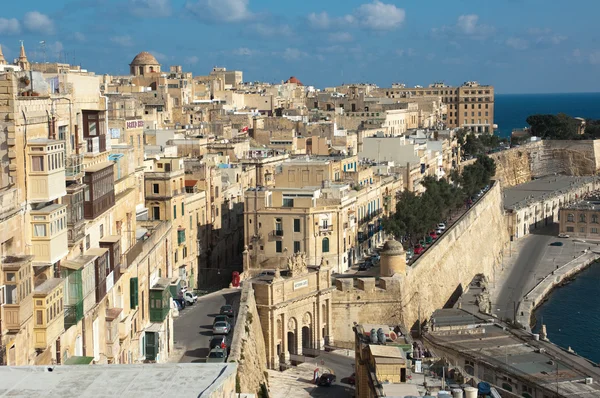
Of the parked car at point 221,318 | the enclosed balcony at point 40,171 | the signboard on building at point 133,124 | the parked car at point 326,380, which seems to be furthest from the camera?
the signboard on building at point 133,124

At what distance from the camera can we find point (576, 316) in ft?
150

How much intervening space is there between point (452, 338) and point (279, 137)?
27.9m

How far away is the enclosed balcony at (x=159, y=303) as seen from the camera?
22656 millimetres

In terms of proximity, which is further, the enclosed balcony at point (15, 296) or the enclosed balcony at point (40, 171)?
the enclosed balcony at point (40, 171)

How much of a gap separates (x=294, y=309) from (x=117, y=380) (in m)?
18.3

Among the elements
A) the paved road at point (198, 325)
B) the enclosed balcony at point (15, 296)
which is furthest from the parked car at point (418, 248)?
the enclosed balcony at point (15, 296)

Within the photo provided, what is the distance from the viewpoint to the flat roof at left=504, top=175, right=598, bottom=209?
2879 inches

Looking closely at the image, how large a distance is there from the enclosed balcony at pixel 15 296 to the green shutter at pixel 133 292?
255 inches

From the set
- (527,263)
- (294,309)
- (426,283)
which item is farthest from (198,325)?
(527,263)

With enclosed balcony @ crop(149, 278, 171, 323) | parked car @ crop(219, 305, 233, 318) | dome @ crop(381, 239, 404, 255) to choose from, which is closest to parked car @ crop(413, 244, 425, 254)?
dome @ crop(381, 239, 404, 255)

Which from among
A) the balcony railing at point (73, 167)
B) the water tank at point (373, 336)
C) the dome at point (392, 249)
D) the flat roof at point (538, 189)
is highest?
the balcony railing at point (73, 167)

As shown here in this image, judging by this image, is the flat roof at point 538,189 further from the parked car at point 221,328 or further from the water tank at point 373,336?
the parked car at point 221,328

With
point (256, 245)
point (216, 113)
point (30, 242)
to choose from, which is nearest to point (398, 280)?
point (256, 245)

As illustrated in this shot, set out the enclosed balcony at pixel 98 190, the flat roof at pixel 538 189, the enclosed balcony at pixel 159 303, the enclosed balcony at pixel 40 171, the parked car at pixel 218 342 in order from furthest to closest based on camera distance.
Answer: the flat roof at pixel 538 189, the parked car at pixel 218 342, the enclosed balcony at pixel 159 303, the enclosed balcony at pixel 98 190, the enclosed balcony at pixel 40 171
